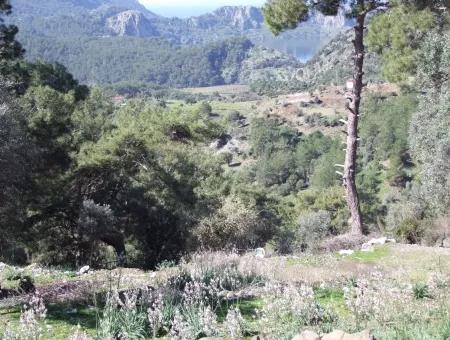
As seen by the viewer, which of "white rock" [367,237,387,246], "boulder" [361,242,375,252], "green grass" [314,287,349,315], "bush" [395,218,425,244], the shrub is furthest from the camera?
"bush" [395,218,425,244]

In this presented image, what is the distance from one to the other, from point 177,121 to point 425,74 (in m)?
10.7

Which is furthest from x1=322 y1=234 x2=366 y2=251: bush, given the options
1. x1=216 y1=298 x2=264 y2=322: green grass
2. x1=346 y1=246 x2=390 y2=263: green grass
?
x1=216 y1=298 x2=264 y2=322: green grass

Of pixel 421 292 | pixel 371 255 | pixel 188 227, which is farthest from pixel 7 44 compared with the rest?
pixel 421 292

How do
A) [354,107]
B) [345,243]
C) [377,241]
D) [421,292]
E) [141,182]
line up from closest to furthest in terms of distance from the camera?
[421,292] < [377,241] < [345,243] < [354,107] < [141,182]

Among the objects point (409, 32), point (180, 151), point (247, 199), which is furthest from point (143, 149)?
point (409, 32)

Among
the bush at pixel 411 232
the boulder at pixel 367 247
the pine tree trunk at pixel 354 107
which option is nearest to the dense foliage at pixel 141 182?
the bush at pixel 411 232

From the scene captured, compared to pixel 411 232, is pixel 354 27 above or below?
above

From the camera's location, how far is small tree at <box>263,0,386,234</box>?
626 inches

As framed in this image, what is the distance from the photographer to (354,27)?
1591cm

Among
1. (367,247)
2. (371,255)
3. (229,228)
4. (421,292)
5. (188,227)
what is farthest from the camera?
(229,228)

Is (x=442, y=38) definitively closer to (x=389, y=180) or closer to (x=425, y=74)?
(x=425, y=74)

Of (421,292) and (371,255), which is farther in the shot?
(371,255)

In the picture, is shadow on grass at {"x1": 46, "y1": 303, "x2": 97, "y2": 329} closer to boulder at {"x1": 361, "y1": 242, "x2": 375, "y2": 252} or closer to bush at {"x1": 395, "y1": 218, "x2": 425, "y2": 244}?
boulder at {"x1": 361, "y1": 242, "x2": 375, "y2": 252}

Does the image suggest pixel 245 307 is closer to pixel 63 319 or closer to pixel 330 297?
pixel 330 297
